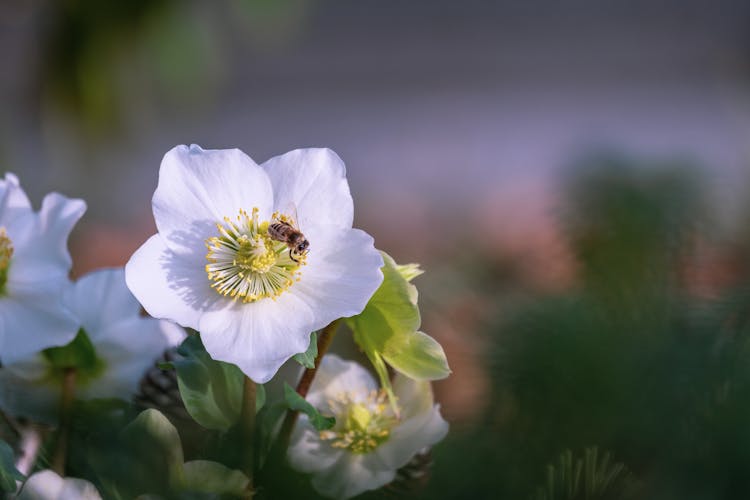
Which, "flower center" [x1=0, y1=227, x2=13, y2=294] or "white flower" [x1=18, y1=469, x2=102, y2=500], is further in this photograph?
"flower center" [x1=0, y1=227, x2=13, y2=294]

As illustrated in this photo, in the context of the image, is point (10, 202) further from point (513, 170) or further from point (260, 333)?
point (513, 170)

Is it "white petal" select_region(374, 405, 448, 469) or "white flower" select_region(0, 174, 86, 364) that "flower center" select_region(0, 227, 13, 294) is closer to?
"white flower" select_region(0, 174, 86, 364)

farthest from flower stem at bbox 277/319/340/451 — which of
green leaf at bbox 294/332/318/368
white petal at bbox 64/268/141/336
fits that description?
white petal at bbox 64/268/141/336

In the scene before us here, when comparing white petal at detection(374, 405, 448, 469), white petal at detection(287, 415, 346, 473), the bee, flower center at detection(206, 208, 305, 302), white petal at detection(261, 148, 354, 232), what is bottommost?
white petal at detection(287, 415, 346, 473)

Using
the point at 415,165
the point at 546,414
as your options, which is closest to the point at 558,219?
the point at 546,414

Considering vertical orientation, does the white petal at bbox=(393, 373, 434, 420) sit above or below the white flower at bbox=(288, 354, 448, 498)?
above

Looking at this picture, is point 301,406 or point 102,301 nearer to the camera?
point 301,406

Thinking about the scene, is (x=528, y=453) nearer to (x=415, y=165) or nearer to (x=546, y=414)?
(x=546, y=414)

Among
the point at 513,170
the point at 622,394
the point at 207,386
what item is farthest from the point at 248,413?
the point at 513,170
